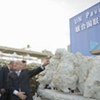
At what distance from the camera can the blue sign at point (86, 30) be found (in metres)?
12.6

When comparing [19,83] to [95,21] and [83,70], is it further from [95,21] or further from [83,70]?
[95,21]

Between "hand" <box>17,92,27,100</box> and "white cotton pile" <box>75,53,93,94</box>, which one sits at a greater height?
"white cotton pile" <box>75,53,93,94</box>

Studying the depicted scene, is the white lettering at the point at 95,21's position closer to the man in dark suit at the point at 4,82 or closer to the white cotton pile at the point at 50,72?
the white cotton pile at the point at 50,72

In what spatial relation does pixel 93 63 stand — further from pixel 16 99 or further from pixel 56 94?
pixel 16 99

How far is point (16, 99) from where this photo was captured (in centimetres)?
473

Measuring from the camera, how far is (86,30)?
1357 centimetres

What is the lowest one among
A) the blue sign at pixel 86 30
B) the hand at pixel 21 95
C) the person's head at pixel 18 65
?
the hand at pixel 21 95

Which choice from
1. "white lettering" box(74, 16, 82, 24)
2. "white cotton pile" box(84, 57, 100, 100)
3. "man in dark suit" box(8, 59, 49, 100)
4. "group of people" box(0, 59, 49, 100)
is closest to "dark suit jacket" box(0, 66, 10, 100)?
"group of people" box(0, 59, 49, 100)

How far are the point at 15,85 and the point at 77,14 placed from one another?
32.9 ft

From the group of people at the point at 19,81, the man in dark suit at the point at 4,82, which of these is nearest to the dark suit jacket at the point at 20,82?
the group of people at the point at 19,81

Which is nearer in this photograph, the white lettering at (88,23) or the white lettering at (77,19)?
the white lettering at (88,23)

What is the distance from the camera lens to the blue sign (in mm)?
12648

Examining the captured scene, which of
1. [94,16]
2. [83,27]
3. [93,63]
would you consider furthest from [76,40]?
[93,63]

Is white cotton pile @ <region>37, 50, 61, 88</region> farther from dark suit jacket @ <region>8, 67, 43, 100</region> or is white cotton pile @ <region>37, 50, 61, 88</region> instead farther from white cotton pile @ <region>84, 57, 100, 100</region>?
white cotton pile @ <region>84, 57, 100, 100</region>
